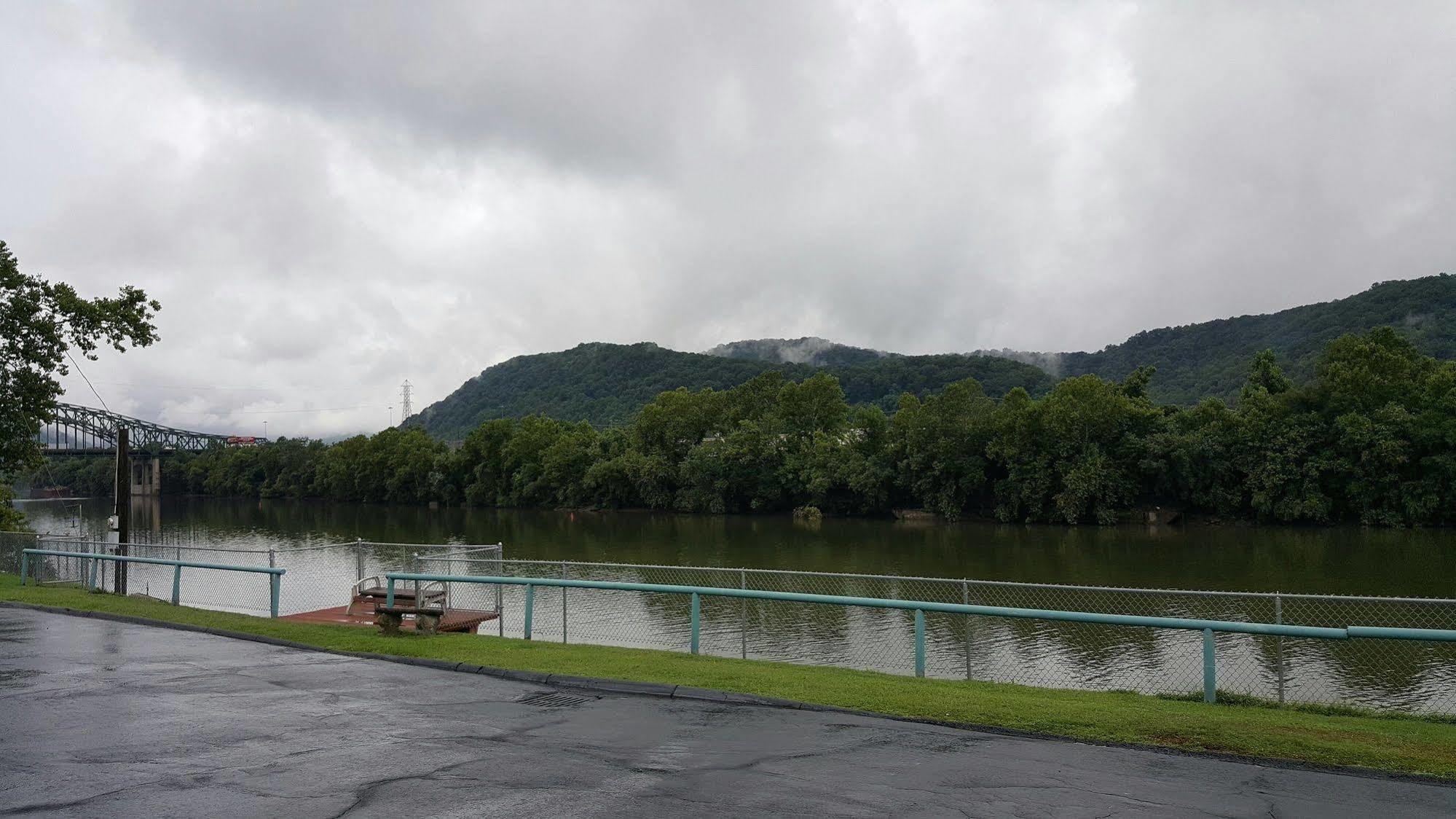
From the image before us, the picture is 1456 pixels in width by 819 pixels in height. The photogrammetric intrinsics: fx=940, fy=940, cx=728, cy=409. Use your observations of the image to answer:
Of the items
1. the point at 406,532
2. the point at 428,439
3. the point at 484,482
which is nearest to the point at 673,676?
the point at 406,532

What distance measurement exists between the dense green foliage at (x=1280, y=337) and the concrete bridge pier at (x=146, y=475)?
539ft

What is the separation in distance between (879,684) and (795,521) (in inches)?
2731

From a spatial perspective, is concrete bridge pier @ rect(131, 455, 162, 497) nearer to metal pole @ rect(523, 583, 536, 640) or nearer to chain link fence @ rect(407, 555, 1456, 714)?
chain link fence @ rect(407, 555, 1456, 714)

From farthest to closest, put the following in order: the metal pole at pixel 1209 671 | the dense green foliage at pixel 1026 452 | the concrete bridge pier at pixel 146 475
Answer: the concrete bridge pier at pixel 146 475
the dense green foliage at pixel 1026 452
the metal pole at pixel 1209 671

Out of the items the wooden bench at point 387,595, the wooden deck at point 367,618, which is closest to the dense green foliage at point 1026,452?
the wooden bench at point 387,595

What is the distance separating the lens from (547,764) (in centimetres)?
789

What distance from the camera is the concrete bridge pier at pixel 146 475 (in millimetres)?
166913

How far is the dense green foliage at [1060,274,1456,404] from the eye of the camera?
10500cm

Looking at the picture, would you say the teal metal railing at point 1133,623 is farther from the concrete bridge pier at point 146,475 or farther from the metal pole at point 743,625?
the concrete bridge pier at point 146,475

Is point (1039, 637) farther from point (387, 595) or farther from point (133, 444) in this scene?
point (133, 444)

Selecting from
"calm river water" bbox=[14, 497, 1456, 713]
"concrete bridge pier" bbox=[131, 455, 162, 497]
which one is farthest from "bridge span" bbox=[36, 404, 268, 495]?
"calm river water" bbox=[14, 497, 1456, 713]

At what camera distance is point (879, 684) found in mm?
11641

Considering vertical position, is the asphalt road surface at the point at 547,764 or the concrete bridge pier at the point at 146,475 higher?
the concrete bridge pier at the point at 146,475

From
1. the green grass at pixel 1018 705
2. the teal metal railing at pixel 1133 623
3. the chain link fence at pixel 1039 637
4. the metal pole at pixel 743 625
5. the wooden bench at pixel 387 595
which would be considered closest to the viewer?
the green grass at pixel 1018 705
